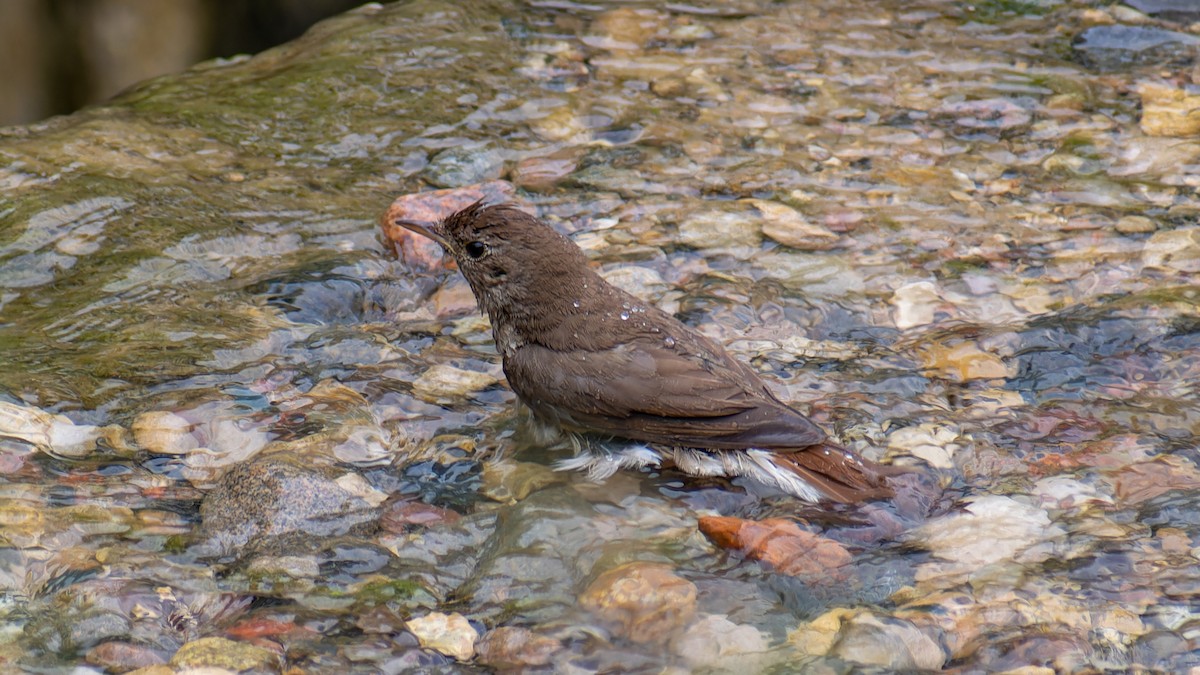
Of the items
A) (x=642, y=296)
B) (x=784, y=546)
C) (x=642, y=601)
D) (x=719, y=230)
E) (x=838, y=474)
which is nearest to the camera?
(x=642, y=601)

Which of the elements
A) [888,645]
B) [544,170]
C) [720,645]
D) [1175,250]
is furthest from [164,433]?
[1175,250]

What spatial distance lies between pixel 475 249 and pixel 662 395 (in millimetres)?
1253

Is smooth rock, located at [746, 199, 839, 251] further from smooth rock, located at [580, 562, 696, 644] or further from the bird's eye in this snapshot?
smooth rock, located at [580, 562, 696, 644]

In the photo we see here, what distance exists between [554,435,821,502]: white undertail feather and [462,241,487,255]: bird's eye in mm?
1023

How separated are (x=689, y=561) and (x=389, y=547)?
1.02 meters

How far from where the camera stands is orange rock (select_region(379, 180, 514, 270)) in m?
6.34

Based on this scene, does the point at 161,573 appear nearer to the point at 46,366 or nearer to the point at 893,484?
the point at 46,366

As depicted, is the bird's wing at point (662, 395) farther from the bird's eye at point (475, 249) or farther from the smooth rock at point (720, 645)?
the smooth rock at point (720, 645)

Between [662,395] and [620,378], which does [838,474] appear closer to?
[662,395]

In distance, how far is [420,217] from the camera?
6.43 metres

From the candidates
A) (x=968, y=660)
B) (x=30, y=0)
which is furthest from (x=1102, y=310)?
(x=30, y=0)

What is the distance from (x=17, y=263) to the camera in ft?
19.7

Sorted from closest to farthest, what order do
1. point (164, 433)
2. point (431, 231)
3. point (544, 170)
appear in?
point (164, 433), point (431, 231), point (544, 170)

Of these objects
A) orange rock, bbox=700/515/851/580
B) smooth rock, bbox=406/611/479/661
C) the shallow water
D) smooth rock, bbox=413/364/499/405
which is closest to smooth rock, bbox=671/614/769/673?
the shallow water
